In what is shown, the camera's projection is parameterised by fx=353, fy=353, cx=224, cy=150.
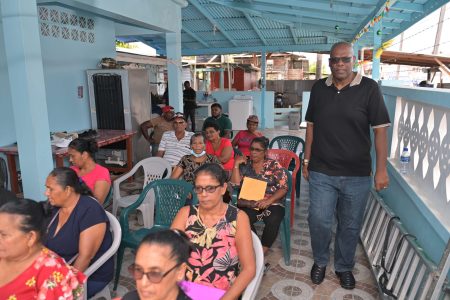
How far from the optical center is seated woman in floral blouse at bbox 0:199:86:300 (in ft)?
4.80

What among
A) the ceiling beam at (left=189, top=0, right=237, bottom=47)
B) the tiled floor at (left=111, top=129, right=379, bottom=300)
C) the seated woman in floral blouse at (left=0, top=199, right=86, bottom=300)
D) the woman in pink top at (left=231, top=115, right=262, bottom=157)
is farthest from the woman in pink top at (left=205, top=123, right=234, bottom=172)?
the ceiling beam at (left=189, top=0, right=237, bottom=47)

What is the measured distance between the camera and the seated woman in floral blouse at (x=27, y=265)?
1463 mm

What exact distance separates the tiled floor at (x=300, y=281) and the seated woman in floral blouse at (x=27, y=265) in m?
1.29

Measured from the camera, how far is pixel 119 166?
5.68m

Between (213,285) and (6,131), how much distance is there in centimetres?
389

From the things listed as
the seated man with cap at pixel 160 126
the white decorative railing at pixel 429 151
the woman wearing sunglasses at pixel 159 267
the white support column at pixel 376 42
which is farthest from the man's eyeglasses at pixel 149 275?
the white support column at pixel 376 42

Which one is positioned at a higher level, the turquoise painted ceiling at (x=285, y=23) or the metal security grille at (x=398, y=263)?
the turquoise painted ceiling at (x=285, y=23)

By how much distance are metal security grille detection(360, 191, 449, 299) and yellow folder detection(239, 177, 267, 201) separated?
101 cm

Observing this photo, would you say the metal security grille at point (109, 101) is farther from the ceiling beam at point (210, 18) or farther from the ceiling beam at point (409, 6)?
the ceiling beam at point (409, 6)

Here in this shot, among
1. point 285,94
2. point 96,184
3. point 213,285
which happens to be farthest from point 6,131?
point 285,94

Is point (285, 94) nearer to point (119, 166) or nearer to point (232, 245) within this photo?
point (119, 166)

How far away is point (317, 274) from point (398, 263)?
2.03 feet

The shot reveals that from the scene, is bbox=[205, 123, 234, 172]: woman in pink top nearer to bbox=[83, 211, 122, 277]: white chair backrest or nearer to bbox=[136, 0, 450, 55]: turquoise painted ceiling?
bbox=[83, 211, 122, 277]: white chair backrest

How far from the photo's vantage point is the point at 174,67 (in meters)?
6.35
